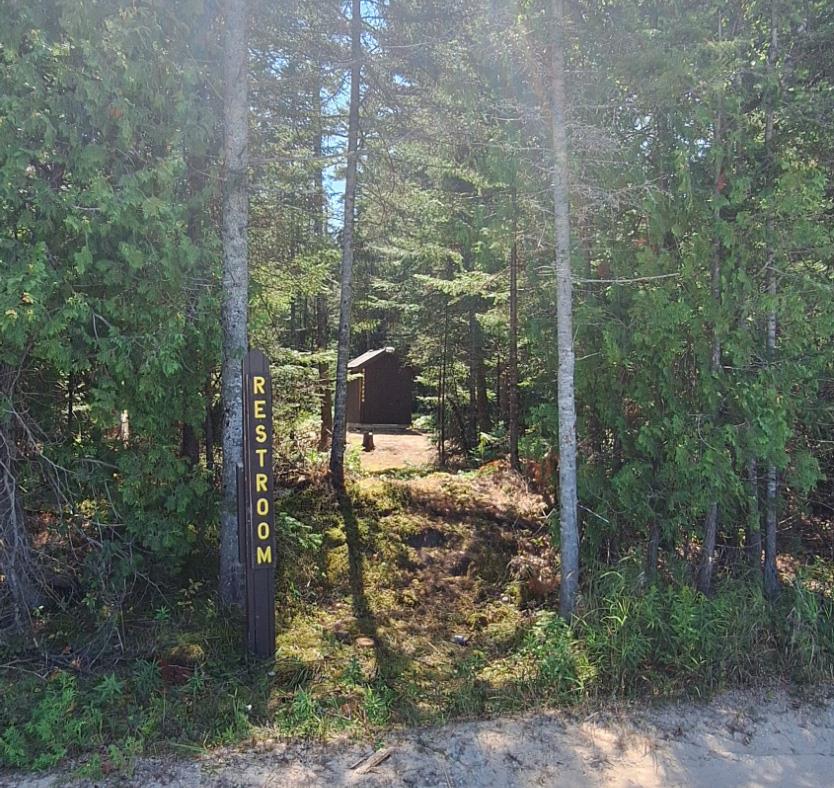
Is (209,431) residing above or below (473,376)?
below

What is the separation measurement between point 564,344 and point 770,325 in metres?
1.85

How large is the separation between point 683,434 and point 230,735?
4.22 m

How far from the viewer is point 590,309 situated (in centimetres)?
582

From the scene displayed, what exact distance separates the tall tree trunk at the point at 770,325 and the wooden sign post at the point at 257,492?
4.24 m

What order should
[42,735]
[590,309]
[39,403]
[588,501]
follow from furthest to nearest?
[588,501] → [590,309] → [39,403] → [42,735]

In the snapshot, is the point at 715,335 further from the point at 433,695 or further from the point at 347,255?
the point at 347,255

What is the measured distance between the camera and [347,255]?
9414 mm

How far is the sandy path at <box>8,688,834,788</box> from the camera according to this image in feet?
11.9

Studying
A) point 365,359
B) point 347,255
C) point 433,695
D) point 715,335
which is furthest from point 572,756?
point 365,359

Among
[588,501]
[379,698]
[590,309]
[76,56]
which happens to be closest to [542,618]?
[588,501]

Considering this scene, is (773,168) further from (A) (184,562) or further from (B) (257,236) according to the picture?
(A) (184,562)

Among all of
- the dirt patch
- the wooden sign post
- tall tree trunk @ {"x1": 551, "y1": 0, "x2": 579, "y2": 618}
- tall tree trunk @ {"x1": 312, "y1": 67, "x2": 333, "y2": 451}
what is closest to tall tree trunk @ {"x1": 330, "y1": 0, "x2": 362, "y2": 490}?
tall tree trunk @ {"x1": 312, "y1": 67, "x2": 333, "y2": 451}

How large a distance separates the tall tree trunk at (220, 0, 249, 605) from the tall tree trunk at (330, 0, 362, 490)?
3276 millimetres

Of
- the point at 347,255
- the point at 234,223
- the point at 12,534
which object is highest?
the point at 347,255
